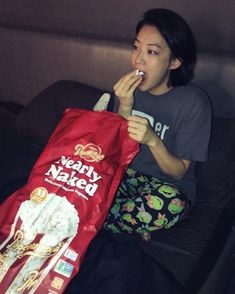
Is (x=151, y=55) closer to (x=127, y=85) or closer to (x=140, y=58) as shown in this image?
(x=140, y=58)

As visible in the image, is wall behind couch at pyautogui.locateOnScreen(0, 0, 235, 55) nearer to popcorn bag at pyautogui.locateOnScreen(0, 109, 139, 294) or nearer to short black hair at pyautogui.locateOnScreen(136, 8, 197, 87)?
short black hair at pyautogui.locateOnScreen(136, 8, 197, 87)

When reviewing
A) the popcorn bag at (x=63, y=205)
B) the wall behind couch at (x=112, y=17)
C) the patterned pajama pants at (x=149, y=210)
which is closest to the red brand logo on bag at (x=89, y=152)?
the popcorn bag at (x=63, y=205)

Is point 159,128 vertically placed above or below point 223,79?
below

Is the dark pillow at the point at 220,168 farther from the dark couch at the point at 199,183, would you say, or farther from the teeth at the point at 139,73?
the teeth at the point at 139,73

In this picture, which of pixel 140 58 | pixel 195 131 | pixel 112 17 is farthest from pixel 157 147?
pixel 112 17

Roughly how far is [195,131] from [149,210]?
0.32 meters

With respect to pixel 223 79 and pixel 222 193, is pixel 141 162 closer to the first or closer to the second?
pixel 222 193

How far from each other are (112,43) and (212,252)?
1017mm

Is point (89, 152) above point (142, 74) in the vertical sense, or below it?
below

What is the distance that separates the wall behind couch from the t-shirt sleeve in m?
0.35

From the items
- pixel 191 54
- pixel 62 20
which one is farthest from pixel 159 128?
pixel 62 20

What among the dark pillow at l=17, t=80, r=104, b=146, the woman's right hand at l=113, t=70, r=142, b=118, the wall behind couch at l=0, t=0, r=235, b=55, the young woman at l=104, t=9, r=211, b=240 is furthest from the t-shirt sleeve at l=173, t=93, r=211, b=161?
the dark pillow at l=17, t=80, r=104, b=146

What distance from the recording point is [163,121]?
4.34 feet

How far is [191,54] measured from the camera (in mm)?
1271
